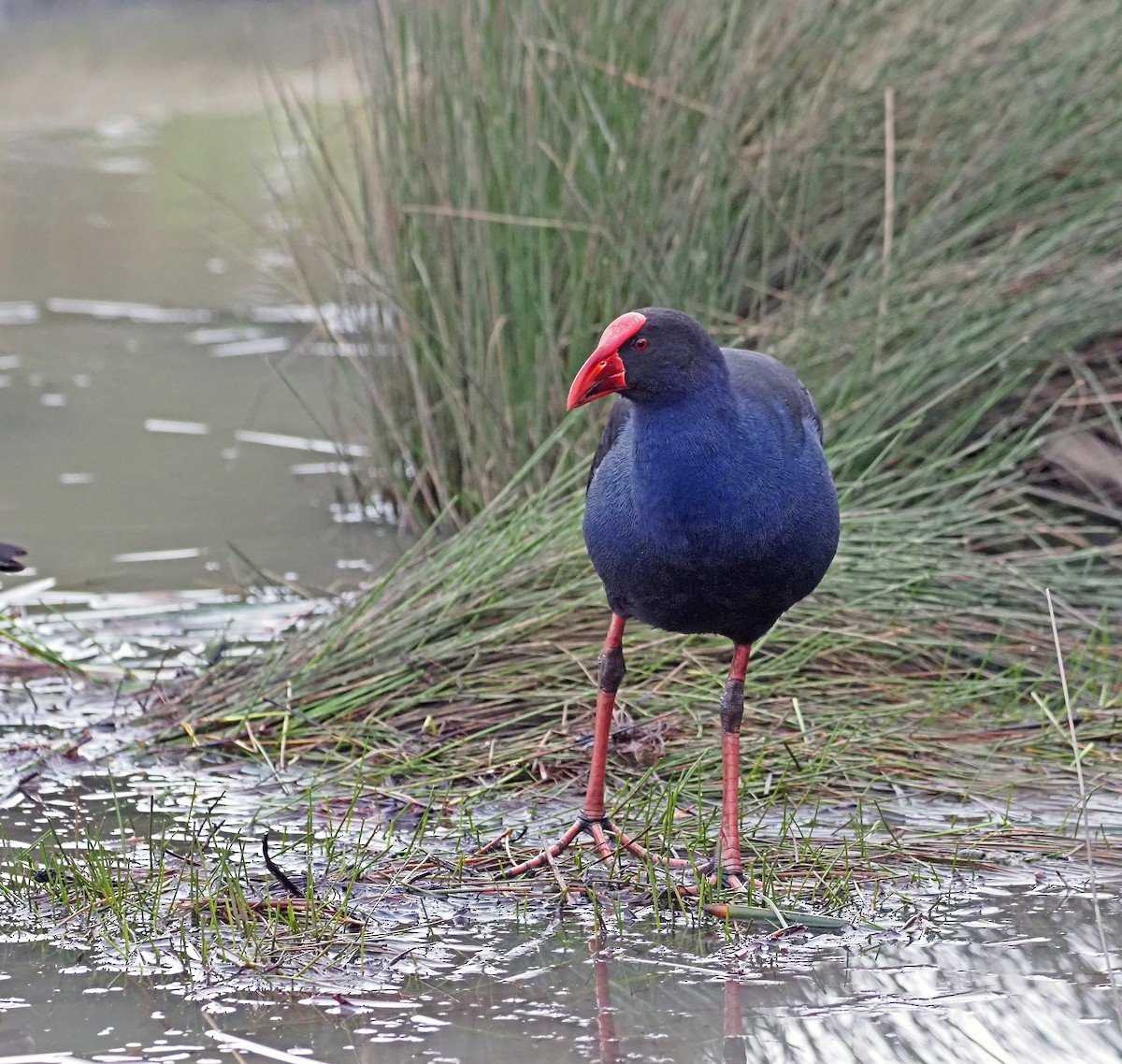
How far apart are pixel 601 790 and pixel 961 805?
2.20ft

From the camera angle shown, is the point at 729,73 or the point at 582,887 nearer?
the point at 582,887

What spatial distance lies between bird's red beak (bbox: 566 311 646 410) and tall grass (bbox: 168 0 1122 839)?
0.94 meters

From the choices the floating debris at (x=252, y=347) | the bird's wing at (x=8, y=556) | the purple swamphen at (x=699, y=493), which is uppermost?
the purple swamphen at (x=699, y=493)

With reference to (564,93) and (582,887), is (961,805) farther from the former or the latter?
(564,93)

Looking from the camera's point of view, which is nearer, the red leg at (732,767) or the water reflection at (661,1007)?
the water reflection at (661,1007)

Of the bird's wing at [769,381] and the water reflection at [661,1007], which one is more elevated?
the bird's wing at [769,381]

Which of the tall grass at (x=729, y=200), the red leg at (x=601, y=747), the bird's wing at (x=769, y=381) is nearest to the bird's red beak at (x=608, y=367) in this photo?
the bird's wing at (x=769, y=381)

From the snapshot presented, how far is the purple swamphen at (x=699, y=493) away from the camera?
100 inches

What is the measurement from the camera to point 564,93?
431 centimetres

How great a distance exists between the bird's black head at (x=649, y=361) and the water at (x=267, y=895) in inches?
30.8

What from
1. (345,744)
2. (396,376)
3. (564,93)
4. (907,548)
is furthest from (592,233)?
(345,744)

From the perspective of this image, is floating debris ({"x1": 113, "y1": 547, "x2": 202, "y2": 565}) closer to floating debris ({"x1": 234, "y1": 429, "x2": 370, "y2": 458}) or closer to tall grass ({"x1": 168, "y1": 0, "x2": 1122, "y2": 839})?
tall grass ({"x1": 168, "y1": 0, "x2": 1122, "y2": 839})

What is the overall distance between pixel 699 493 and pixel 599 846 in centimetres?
69

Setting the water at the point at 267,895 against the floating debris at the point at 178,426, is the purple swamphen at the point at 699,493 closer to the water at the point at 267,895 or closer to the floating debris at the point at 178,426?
the water at the point at 267,895
